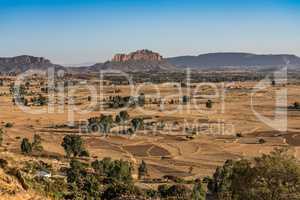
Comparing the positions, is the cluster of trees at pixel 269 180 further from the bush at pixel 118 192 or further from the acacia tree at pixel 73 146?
the acacia tree at pixel 73 146

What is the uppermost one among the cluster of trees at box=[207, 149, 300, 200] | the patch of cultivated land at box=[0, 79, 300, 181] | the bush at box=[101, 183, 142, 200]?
the cluster of trees at box=[207, 149, 300, 200]

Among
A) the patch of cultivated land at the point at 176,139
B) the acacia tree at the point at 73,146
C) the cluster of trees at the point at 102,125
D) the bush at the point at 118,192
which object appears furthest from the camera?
the cluster of trees at the point at 102,125

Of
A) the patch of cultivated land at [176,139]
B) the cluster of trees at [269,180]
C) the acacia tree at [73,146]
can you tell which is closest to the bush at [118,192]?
the cluster of trees at [269,180]

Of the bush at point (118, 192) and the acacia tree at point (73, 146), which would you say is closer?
the bush at point (118, 192)

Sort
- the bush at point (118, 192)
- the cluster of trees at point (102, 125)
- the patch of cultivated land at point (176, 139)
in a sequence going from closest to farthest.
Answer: the bush at point (118, 192) < the patch of cultivated land at point (176, 139) < the cluster of trees at point (102, 125)

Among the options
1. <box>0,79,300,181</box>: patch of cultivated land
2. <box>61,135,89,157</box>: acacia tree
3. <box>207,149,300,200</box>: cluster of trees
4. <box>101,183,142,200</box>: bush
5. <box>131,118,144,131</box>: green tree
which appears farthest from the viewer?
<box>131,118,144,131</box>: green tree

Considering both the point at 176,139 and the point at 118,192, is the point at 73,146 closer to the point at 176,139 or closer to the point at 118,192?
the point at 176,139

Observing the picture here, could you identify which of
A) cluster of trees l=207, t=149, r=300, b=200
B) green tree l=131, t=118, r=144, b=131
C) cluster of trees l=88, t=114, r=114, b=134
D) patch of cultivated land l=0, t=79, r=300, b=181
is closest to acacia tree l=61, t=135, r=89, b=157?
patch of cultivated land l=0, t=79, r=300, b=181

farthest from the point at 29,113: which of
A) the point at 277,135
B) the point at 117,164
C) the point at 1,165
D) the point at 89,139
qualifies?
the point at 1,165

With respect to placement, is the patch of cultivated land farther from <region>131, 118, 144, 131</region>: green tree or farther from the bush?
the bush

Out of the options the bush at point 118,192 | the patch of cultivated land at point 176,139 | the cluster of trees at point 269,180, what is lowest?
the patch of cultivated land at point 176,139

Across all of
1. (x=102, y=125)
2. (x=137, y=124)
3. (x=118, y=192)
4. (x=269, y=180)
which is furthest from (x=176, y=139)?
(x=269, y=180)
